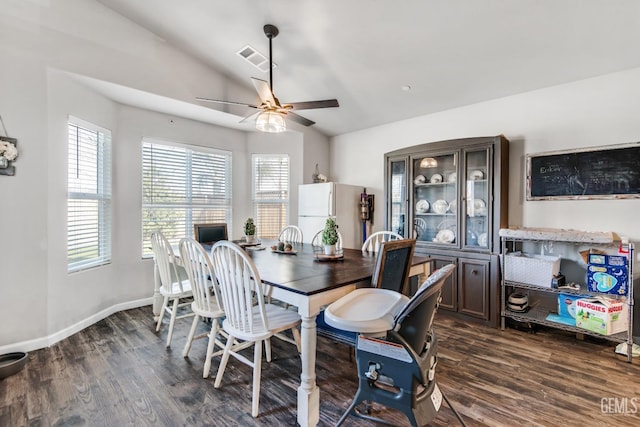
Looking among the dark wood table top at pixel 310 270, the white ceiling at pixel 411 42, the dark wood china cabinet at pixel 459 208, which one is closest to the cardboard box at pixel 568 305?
the dark wood china cabinet at pixel 459 208

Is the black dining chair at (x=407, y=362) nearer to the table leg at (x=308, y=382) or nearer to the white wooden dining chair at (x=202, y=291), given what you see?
the table leg at (x=308, y=382)

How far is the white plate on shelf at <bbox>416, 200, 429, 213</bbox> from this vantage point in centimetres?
381

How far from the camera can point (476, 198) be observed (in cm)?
336

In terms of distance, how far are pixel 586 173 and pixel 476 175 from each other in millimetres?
933

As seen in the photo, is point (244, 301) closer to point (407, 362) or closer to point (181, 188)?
point (407, 362)

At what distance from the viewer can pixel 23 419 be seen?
1.76m

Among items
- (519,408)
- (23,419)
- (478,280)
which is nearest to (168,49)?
(23,419)

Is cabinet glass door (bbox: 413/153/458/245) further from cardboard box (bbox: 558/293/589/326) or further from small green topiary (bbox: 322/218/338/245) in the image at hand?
small green topiary (bbox: 322/218/338/245)

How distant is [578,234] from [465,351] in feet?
4.72

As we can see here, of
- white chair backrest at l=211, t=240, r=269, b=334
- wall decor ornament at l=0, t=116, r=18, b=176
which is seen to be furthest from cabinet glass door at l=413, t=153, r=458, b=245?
wall decor ornament at l=0, t=116, r=18, b=176

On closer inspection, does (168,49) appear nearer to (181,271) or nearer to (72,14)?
(72,14)

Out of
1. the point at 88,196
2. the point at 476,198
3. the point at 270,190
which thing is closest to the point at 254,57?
the point at 270,190

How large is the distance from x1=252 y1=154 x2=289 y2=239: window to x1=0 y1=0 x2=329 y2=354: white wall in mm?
1366

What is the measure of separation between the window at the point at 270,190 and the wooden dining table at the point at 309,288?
249 cm
